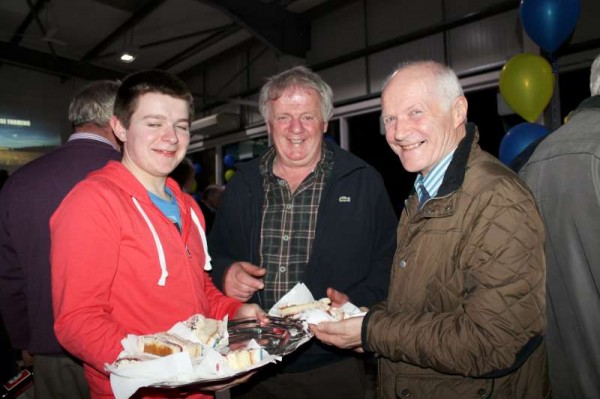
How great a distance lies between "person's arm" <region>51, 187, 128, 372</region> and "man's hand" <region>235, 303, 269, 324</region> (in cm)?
53

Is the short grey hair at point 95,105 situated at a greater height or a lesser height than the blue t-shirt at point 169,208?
greater

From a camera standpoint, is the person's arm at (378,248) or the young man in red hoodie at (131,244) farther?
the person's arm at (378,248)

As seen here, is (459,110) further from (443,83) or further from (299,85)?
(299,85)

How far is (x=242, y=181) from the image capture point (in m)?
2.23

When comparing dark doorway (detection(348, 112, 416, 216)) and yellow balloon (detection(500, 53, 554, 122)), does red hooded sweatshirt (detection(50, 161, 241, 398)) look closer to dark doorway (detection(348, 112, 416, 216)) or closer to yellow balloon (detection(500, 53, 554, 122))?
yellow balloon (detection(500, 53, 554, 122))

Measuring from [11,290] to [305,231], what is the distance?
1.59 meters

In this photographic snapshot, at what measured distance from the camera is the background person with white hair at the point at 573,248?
1.37 m

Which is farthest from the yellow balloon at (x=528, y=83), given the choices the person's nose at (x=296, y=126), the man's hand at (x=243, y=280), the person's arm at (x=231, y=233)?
the man's hand at (x=243, y=280)

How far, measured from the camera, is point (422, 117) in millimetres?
1422

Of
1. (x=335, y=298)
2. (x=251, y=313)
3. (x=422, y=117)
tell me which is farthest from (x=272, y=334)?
(x=422, y=117)

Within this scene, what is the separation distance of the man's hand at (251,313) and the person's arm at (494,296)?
0.60 m

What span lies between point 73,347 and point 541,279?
1.36 metres

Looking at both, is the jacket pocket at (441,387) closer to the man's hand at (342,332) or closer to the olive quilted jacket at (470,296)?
the olive quilted jacket at (470,296)

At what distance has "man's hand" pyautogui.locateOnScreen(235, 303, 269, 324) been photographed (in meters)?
1.58
